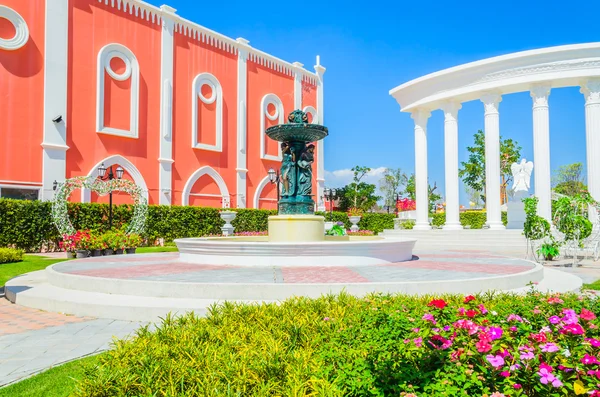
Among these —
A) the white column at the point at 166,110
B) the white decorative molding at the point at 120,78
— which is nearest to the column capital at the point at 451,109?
the white column at the point at 166,110

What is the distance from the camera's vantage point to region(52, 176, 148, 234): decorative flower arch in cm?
1780

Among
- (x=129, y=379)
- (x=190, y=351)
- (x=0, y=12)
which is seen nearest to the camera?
(x=129, y=379)

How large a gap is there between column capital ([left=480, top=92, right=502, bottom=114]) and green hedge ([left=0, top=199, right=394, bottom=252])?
16.0m

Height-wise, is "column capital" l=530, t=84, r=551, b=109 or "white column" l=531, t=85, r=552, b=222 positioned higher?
"column capital" l=530, t=84, r=551, b=109

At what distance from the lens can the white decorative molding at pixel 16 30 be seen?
21.1 metres

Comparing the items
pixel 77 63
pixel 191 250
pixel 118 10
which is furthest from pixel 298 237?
pixel 118 10

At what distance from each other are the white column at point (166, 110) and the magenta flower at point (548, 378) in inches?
1062

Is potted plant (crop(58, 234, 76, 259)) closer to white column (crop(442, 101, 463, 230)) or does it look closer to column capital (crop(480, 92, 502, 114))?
white column (crop(442, 101, 463, 230))

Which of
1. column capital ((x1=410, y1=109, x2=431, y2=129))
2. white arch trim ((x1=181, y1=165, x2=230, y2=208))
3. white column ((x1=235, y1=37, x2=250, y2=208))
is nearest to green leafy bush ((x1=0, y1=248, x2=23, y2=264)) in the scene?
white arch trim ((x1=181, y1=165, x2=230, y2=208))

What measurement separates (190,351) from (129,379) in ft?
2.05

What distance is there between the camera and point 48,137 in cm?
2225

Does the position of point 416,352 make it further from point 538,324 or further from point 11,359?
point 11,359

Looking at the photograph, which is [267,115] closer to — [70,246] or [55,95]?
[55,95]

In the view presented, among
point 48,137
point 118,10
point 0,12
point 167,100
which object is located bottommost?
point 48,137
